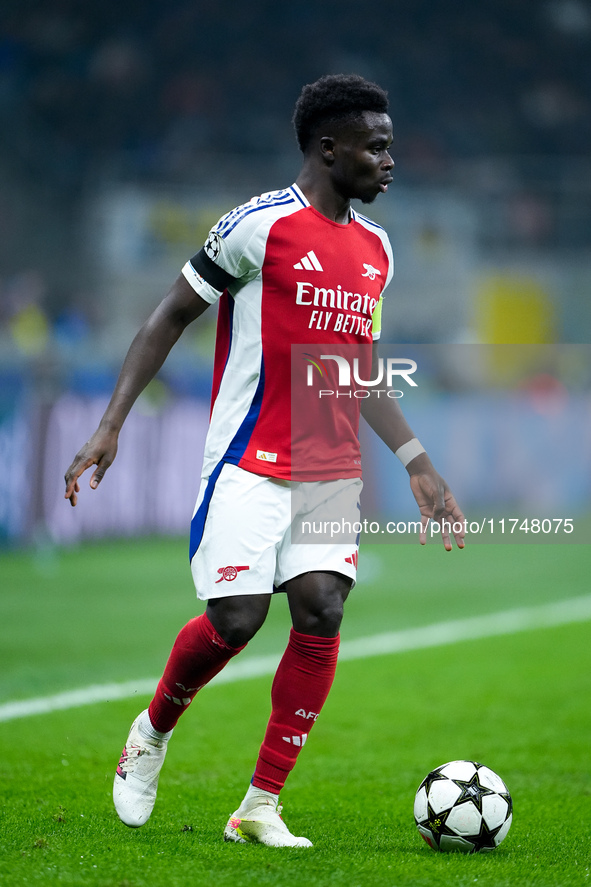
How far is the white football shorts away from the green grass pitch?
2.36 ft

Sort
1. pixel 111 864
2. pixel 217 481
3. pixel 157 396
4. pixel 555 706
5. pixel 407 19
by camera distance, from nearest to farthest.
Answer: pixel 111 864
pixel 217 481
pixel 555 706
pixel 157 396
pixel 407 19

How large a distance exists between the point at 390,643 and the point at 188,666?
4442 mm

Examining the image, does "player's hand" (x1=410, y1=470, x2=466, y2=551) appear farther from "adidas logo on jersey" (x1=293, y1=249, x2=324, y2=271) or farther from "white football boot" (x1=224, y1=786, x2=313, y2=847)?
"white football boot" (x1=224, y1=786, x2=313, y2=847)

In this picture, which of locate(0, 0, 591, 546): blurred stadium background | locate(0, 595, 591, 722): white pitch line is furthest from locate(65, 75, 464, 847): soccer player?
locate(0, 0, 591, 546): blurred stadium background

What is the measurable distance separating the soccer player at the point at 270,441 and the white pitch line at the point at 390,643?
7.22 feet

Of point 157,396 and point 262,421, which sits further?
point 157,396

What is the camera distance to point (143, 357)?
3.18 meters

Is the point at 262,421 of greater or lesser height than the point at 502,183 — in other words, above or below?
below

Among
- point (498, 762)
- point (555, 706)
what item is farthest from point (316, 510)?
point (555, 706)

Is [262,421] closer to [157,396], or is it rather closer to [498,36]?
[157,396]

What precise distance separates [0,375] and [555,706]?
21.9 feet

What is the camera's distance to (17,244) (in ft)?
52.9

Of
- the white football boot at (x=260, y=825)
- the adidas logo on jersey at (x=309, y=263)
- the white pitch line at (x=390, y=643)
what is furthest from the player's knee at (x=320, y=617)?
the white pitch line at (x=390, y=643)

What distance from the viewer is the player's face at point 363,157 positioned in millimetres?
3264
